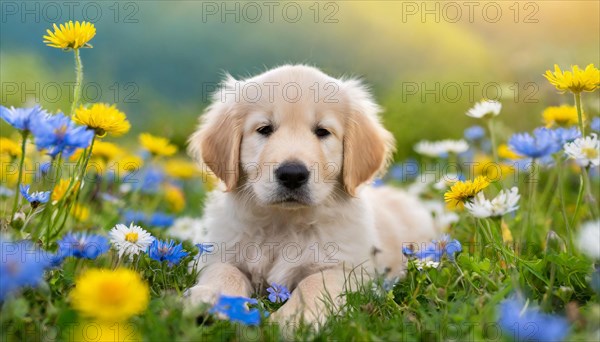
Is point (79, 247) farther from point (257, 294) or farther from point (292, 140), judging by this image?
point (292, 140)

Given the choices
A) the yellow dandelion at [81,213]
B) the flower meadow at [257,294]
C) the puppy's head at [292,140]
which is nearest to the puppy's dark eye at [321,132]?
the puppy's head at [292,140]

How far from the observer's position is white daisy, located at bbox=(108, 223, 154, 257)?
2242 millimetres

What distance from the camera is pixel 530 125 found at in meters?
7.29

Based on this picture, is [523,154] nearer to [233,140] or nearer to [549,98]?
[233,140]

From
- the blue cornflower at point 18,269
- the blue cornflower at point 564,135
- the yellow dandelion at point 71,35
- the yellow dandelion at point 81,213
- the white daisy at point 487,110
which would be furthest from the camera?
the yellow dandelion at point 81,213

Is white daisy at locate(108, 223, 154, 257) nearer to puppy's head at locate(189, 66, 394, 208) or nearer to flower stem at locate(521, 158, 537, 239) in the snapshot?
puppy's head at locate(189, 66, 394, 208)

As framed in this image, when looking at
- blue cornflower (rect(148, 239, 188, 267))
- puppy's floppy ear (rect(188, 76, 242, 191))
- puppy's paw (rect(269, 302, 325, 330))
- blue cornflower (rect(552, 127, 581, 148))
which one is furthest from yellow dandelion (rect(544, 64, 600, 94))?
blue cornflower (rect(148, 239, 188, 267))

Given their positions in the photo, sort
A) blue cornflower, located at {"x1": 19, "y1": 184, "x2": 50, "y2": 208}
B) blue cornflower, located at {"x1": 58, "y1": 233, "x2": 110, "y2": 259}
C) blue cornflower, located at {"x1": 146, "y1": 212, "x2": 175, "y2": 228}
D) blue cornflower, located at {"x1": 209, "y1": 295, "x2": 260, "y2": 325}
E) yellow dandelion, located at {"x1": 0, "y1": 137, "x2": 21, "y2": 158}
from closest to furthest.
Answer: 1. blue cornflower, located at {"x1": 209, "y1": 295, "x2": 260, "y2": 325}
2. blue cornflower, located at {"x1": 58, "y1": 233, "x2": 110, "y2": 259}
3. blue cornflower, located at {"x1": 19, "y1": 184, "x2": 50, "y2": 208}
4. yellow dandelion, located at {"x1": 0, "y1": 137, "x2": 21, "y2": 158}
5. blue cornflower, located at {"x1": 146, "y1": 212, "x2": 175, "y2": 228}

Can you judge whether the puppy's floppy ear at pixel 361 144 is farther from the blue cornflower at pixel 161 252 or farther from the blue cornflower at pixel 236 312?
the blue cornflower at pixel 236 312

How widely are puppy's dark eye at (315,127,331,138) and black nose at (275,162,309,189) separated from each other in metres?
0.31

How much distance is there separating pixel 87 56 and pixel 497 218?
8402 mm

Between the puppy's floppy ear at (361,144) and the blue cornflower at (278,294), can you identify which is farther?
the puppy's floppy ear at (361,144)

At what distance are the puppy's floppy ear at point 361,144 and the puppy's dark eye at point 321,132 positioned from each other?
124 mm

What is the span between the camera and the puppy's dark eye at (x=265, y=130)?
2871 millimetres
